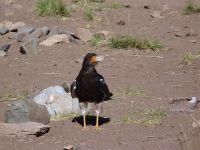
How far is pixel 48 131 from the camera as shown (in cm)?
746

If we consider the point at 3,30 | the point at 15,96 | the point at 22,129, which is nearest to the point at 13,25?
the point at 3,30

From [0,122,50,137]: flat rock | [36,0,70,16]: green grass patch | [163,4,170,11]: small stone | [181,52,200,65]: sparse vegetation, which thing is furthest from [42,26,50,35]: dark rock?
[0,122,50,137]: flat rock

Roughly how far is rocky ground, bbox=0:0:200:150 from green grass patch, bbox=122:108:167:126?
1 centimetres

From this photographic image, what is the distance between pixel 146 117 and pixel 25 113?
1486mm

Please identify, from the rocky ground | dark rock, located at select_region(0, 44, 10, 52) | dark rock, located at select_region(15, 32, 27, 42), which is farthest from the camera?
dark rock, located at select_region(15, 32, 27, 42)

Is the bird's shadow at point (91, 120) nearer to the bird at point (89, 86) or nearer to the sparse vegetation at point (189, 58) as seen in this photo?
the bird at point (89, 86)

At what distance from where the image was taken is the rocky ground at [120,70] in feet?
23.5

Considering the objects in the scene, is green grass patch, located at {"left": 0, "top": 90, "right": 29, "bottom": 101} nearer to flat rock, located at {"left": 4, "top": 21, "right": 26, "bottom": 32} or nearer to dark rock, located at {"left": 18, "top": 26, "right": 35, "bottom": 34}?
dark rock, located at {"left": 18, "top": 26, "right": 35, "bottom": 34}

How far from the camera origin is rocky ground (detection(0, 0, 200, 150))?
7.18 m

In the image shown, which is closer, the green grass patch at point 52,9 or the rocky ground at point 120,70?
the rocky ground at point 120,70

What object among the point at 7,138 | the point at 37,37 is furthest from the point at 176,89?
the point at 37,37

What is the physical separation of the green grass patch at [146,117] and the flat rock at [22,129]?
111 centimetres

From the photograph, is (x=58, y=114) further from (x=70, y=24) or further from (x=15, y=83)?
(x=70, y=24)

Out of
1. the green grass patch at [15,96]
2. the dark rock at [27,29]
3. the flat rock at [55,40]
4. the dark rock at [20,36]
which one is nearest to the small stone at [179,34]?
the flat rock at [55,40]
